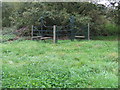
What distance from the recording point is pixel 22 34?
32.4 ft

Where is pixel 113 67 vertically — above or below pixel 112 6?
below

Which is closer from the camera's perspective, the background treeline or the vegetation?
the vegetation

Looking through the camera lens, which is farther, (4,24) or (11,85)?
(4,24)

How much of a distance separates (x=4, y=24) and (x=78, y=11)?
5485 millimetres

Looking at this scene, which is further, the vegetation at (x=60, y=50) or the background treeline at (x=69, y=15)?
the background treeline at (x=69, y=15)

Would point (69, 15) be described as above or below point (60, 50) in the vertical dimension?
above

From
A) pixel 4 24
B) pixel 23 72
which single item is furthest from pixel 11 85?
pixel 4 24

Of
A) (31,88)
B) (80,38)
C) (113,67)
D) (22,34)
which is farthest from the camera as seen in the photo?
(22,34)

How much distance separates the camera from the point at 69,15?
966 cm

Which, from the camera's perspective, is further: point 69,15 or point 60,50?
point 69,15

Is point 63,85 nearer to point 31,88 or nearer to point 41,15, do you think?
point 31,88

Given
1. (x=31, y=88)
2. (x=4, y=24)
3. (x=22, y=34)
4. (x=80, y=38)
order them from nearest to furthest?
(x=31, y=88) → (x=80, y=38) → (x=22, y=34) → (x=4, y=24)

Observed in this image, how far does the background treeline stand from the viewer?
954 cm

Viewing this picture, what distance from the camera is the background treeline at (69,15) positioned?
9.54m
